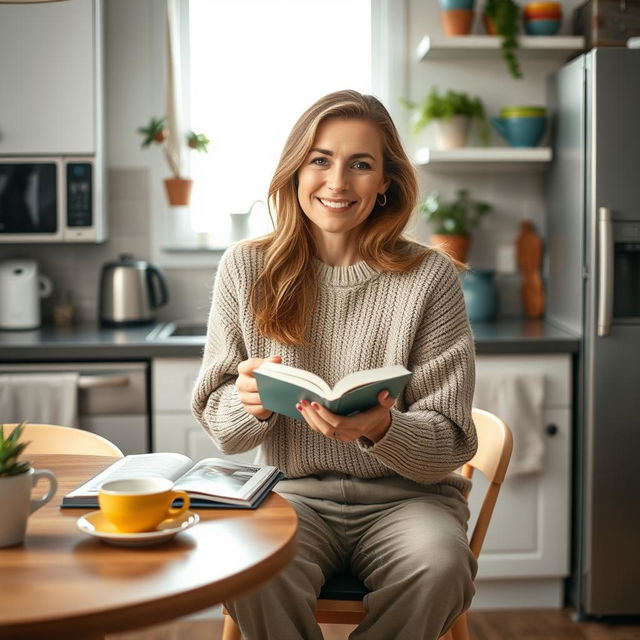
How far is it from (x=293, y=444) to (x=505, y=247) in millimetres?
1900

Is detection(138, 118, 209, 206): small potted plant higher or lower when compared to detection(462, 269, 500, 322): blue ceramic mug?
higher

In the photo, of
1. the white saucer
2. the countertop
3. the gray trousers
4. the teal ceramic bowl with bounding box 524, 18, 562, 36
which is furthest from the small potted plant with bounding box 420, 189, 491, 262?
the white saucer

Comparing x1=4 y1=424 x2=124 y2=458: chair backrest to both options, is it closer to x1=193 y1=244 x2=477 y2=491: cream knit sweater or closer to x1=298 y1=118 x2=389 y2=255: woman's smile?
x1=193 y1=244 x2=477 y2=491: cream knit sweater

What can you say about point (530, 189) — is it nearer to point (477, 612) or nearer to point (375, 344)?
point (477, 612)

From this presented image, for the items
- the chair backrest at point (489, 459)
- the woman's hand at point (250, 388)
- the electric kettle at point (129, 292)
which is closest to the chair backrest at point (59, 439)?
the woman's hand at point (250, 388)

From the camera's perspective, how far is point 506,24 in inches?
131

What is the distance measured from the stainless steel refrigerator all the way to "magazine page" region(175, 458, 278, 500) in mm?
1627

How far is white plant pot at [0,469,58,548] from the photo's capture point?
123 centimetres

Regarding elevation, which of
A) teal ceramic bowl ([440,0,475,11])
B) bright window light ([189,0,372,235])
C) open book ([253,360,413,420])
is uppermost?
teal ceramic bowl ([440,0,475,11])

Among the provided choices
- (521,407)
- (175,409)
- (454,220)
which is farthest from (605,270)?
(175,409)

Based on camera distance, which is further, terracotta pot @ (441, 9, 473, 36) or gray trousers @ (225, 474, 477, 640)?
terracotta pot @ (441, 9, 473, 36)

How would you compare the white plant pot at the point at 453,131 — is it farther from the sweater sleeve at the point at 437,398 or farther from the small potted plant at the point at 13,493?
the small potted plant at the point at 13,493

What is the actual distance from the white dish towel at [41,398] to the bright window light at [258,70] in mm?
972

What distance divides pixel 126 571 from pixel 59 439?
0.87 metres
